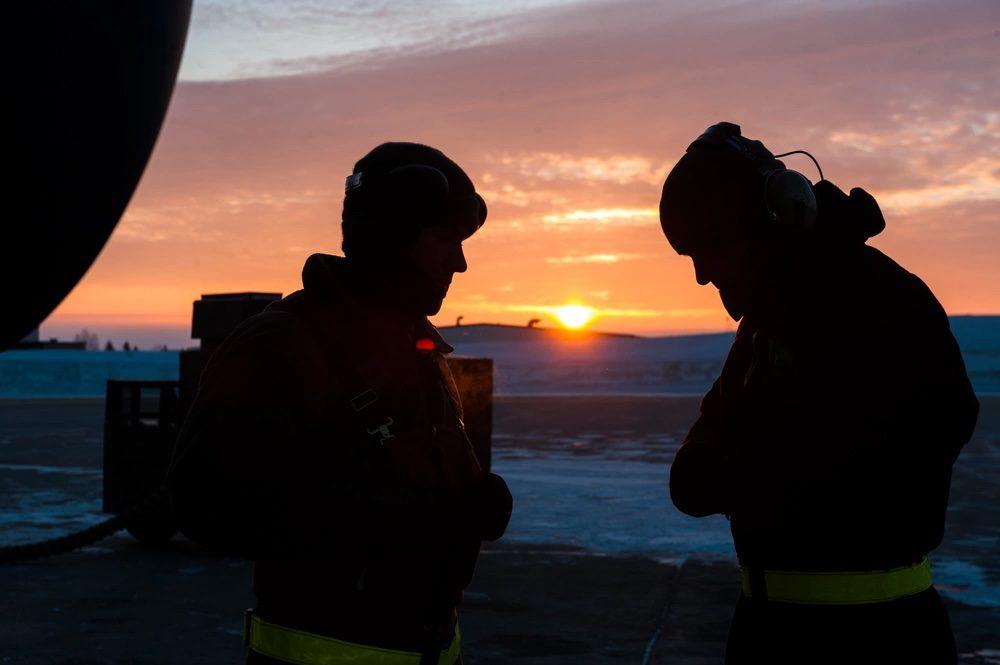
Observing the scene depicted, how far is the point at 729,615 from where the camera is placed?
6742 millimetres

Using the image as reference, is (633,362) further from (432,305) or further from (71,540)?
(432,305)

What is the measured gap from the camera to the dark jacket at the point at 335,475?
6.61 feet

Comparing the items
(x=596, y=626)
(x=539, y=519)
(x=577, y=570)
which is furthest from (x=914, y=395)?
(x=539, y=519)

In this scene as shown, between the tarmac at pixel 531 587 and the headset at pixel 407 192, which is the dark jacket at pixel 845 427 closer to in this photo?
the headset at pixel 407 192

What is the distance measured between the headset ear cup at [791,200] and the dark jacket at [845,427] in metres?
0.09

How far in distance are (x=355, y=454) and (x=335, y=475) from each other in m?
0.06

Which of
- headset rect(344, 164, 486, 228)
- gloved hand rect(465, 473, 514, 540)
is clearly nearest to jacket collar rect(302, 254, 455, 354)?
headset rect(344, 164, 486, 228)

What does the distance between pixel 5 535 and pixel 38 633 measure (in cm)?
348

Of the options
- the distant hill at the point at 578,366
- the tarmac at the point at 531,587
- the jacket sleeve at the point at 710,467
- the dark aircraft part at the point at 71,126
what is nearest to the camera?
the dark aircraft part at the point at 71,126

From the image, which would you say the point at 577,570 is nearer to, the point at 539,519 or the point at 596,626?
the point at 596,626

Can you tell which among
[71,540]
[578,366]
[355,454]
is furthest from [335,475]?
[578,366]

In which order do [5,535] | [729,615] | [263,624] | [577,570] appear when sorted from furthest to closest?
[5,535], [577,570], [729,615], [263,624]

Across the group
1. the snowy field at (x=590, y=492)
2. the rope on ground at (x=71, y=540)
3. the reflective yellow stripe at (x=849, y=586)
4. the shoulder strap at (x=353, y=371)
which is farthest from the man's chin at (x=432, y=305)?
the snowy field at (x=590, y=492)

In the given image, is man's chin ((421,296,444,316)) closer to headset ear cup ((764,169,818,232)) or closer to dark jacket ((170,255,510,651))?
dark jacket ((170,255,510,651))
